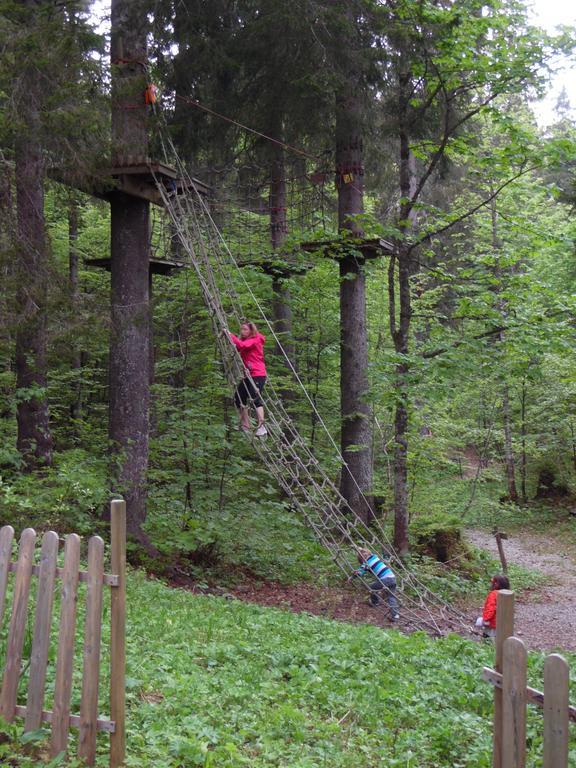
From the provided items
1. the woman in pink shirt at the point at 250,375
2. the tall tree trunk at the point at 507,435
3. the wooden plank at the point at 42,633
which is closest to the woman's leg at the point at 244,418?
the woman in pink shirt at the point at 250,375

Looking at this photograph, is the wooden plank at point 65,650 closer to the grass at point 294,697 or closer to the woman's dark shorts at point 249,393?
the grass at point 294,697

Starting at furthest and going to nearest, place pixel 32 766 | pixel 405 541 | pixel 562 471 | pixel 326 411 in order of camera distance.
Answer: pixel 562 471 < pixel 326 411 < pixel 405 541 < pixel 32 766

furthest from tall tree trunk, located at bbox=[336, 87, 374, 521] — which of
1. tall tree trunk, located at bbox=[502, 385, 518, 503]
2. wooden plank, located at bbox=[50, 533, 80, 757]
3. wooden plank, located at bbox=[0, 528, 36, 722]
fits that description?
wooden plank, located at bbox=[50, 533, 80, 757]

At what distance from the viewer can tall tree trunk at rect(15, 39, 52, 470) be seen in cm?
902

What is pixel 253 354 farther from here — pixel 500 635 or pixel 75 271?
pixel 75 271

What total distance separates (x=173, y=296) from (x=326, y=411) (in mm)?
4671

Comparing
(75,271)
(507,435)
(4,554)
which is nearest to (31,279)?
(4,554)

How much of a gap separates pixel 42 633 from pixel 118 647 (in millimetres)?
415

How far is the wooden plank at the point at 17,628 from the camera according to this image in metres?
3.78

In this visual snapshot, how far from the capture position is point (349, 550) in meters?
12.4

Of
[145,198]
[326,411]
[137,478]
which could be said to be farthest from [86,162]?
[326,411]

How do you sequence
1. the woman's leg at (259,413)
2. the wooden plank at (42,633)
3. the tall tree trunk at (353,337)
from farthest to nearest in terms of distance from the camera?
the tall tree trunk at (353,337)
the woman's leg at (259,413)
the wooden plank at (42,633)

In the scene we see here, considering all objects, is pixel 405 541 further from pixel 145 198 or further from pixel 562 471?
pixel 562 471

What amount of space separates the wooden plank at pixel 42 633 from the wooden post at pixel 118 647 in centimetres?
33
